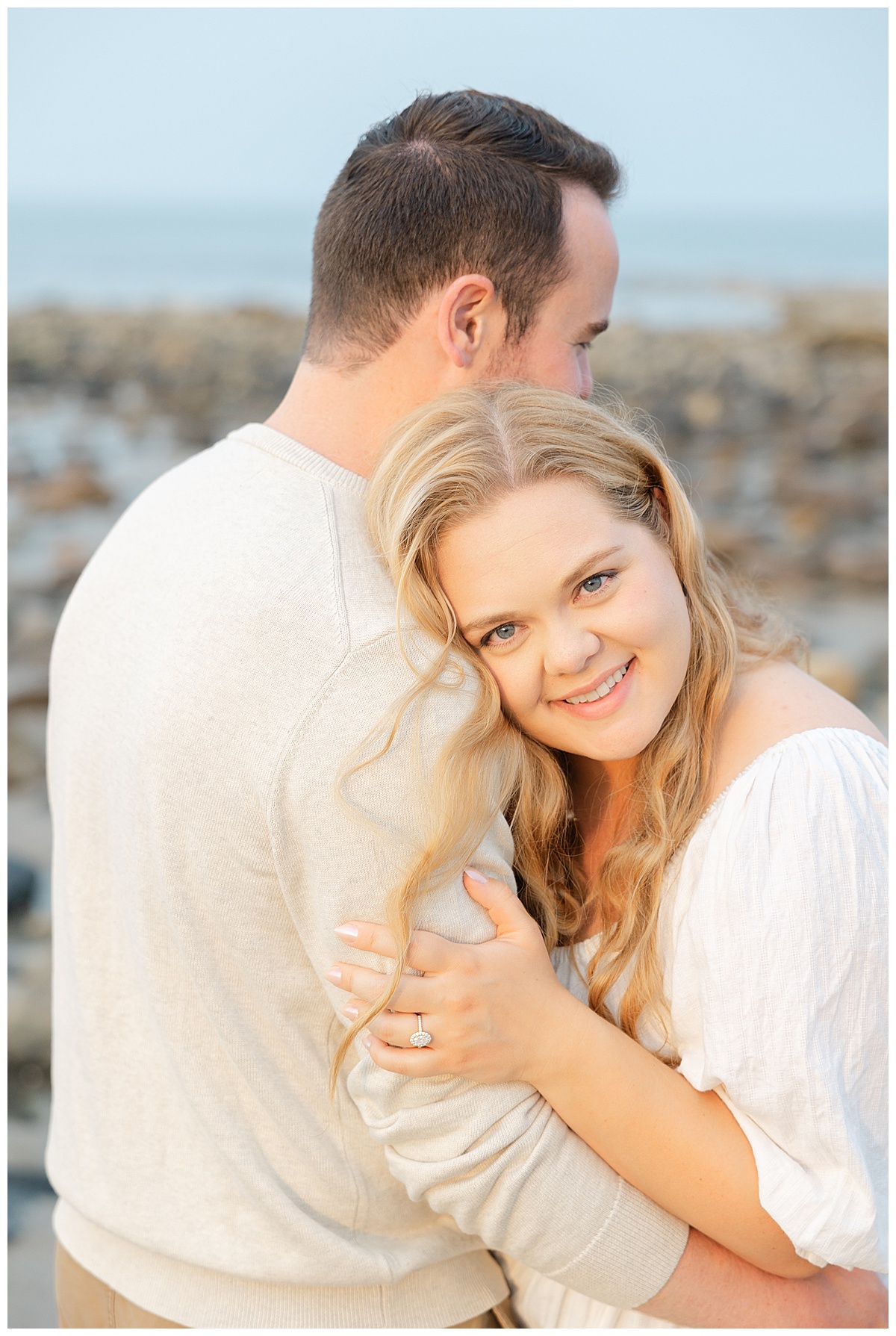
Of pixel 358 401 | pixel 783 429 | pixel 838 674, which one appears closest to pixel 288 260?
pixel 783 429

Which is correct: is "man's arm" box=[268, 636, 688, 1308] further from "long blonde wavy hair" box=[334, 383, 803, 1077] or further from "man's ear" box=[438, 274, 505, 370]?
"man's ear" box=[438, 274, 505, 370]

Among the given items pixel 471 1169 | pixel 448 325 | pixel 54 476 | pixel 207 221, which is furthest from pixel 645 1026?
pixel 207 221

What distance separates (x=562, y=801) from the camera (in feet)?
6.64

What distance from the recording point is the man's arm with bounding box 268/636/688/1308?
151cm

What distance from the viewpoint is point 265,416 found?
57.4 feet

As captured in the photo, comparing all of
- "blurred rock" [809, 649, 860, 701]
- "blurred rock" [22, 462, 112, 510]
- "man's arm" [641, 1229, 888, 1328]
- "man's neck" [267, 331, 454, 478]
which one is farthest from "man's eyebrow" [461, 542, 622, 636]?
"blurred rock" [22, 462, 112, 510]

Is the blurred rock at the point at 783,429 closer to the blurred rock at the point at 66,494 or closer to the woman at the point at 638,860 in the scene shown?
the woman at the point at 638,860

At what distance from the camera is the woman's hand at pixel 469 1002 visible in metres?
1.58

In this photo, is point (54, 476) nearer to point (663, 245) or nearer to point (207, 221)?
point (663, 245)

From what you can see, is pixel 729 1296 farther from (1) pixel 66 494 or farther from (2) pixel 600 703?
(1) pixel 66 494

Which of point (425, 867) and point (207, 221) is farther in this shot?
point (207, 221)

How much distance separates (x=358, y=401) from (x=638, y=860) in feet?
2.86

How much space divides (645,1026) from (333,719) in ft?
2.43

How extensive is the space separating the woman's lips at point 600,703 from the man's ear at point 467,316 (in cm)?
61
